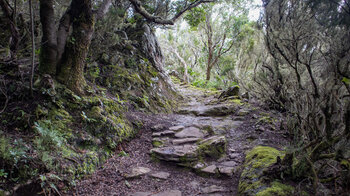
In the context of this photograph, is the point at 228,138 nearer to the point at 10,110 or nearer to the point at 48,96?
the point at 48,96

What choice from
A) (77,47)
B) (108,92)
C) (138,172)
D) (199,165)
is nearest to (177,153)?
(199,165)

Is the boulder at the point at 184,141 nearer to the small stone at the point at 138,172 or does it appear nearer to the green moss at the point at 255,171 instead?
the small stone at the point at 138,172

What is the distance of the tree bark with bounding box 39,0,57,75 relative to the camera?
390 cm

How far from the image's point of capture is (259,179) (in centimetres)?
280

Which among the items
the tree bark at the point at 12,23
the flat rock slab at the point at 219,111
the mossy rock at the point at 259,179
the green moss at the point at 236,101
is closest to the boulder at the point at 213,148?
the mossy rock at the point at 259,179

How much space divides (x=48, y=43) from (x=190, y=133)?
4092 millimetres

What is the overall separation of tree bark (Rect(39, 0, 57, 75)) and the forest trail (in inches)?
94.4

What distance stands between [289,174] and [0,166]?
3742 mm

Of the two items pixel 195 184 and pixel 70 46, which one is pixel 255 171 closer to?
pixel 195 184

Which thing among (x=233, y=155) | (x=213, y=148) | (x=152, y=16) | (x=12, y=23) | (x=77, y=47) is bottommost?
(x=233, y=155)

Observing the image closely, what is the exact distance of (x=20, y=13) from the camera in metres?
4.07

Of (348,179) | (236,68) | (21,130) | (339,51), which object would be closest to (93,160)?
(21,130)

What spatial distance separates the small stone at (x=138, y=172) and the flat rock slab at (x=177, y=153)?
0.53 metres

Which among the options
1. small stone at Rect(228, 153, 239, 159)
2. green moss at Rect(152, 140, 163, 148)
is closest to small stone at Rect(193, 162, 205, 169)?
small stone at Rect(228, 153, 239, 159)
